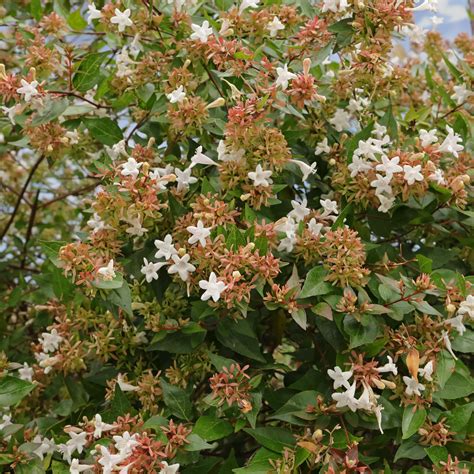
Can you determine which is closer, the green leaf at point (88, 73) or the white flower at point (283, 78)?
the white flower at point (283, 78)

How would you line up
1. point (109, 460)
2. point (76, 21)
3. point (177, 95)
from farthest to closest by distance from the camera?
point (76, 21)
point (177, 95)
point (109, 460)

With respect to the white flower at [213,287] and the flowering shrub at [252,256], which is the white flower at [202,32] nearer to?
the flowering shrub at [252,256]

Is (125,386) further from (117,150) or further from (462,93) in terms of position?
(462,93)

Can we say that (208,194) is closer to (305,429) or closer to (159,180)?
(159,180)

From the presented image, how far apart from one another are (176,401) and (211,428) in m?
0.11

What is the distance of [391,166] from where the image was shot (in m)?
1.44

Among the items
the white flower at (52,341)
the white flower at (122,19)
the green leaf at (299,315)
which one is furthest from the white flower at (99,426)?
the white flower at (122,19)

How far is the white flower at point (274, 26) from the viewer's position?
1660mm

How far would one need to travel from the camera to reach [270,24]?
1682 millimetres

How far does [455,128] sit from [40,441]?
127 cm

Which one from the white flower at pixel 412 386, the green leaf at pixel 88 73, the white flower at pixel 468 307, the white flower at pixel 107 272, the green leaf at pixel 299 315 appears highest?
the green leaf at pixel 88 73

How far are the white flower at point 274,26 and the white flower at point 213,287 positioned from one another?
2.27 ft

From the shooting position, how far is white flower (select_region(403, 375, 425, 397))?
1.35 meters

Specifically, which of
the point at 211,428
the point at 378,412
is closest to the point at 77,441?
the point at 211,428
